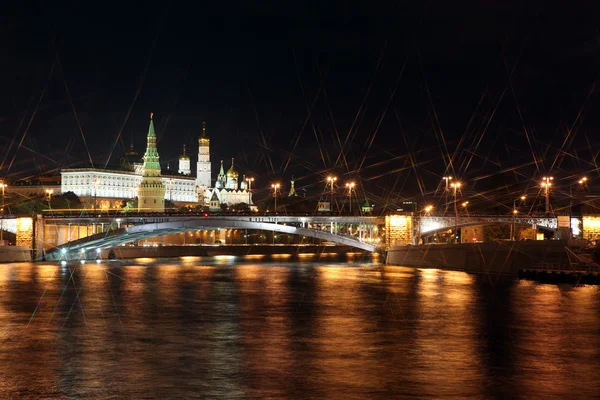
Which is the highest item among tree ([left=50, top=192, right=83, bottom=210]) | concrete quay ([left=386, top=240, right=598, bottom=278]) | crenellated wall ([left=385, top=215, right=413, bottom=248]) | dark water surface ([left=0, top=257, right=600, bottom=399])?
tree ([left=50, top=192, right=83, bottom=210])

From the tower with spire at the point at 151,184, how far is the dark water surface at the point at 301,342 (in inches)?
4870

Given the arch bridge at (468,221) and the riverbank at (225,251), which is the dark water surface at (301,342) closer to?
the arch bridge at (468,221)

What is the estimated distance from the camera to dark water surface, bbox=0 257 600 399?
65.6 ft

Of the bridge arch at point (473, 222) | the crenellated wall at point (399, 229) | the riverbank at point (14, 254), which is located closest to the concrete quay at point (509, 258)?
the crenellated wall at point (399, 229)

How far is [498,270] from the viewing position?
2319 inches

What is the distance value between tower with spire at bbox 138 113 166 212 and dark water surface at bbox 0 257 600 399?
124 metres

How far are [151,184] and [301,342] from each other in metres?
150

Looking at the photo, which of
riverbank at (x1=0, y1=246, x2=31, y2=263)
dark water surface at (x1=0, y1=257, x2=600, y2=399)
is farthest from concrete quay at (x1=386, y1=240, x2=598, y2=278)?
riverbank at (x1=0, y1=246, x2=31, y2=263)

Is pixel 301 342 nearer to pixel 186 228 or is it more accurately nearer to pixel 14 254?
pixel 14 254

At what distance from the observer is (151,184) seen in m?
174

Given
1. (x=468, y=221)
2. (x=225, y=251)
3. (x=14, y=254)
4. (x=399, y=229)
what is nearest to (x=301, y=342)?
(x=399, y=229)

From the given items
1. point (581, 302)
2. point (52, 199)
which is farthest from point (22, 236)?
point (52, 199)

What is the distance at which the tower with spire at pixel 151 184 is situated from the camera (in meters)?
172

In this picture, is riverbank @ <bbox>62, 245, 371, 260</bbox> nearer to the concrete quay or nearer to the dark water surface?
the concrete quay
